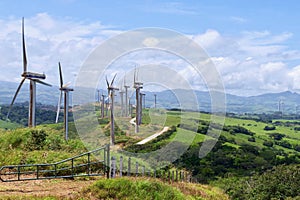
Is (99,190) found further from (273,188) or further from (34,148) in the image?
(273,188)

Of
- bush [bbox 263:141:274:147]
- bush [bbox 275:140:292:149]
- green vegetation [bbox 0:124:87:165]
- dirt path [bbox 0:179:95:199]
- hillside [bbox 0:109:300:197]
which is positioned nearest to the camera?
dirt path [bbox 0:179:95:199]

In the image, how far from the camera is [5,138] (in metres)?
27.3

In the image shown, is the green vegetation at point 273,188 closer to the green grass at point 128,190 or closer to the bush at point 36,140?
the bush at point 36,140

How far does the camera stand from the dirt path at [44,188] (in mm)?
16062

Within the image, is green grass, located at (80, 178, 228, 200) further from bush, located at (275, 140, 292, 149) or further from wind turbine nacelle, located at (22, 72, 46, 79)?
bush, located at (275, 140, 292, 149)

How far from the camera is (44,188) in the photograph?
17703 mm

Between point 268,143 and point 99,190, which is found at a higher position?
point 99,190

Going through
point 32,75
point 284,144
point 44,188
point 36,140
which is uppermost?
point 32,75

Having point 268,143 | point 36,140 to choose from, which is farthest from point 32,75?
point 268,143

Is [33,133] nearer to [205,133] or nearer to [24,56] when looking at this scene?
[24,56]

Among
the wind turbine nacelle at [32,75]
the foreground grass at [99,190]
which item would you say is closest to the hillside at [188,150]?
the foreground grass at [99,190]

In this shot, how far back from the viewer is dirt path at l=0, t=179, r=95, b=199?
52.7 feet

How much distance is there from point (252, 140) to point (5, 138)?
10863 cm

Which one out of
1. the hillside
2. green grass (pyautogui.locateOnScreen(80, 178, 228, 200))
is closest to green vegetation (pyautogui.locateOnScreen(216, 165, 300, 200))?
the hillside
